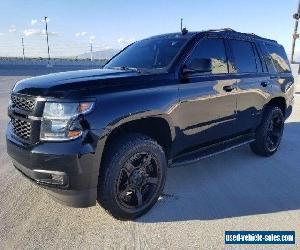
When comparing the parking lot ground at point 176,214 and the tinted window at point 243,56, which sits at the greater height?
the tinted window at point 243,56

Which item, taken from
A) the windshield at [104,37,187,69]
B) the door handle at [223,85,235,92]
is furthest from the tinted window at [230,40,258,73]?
the windshield at [104,37,187,69]

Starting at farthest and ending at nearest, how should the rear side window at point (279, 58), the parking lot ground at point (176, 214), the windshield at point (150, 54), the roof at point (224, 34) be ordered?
the rear side window at point (279, 58)
the roof at point (224, 34)
the windshield at point (150, 54)
the parking lot ground at point (176, 214)

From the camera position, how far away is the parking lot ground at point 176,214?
326 cm

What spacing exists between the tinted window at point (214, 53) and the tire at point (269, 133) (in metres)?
1.44

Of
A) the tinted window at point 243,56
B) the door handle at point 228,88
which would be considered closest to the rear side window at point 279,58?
the tinted window at point 243,56

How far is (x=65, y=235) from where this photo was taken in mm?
3346

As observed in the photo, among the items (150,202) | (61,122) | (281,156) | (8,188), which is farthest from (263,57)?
(8,188)

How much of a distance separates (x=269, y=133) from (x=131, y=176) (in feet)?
10.6

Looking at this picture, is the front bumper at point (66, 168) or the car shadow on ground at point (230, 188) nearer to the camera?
the front bumper at point (66, 168)

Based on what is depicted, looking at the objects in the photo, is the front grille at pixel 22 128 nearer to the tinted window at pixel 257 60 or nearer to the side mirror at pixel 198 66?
the side mirror at pixel 198 66

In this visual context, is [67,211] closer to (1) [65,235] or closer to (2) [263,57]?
(1) [65,235]

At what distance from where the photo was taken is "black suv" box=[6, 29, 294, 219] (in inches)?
123

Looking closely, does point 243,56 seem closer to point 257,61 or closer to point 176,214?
point 257,61

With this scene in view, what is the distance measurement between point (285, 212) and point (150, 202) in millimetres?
1500
